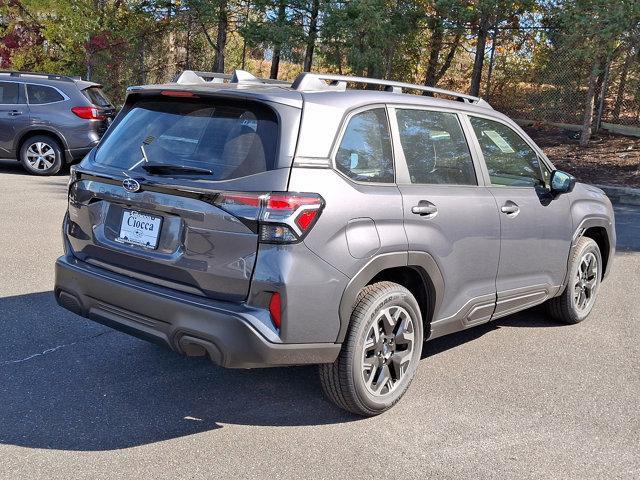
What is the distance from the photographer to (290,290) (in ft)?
11.3

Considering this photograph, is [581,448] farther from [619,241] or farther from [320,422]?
[619,241]

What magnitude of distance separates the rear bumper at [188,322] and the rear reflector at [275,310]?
Answer: 0.08 metres

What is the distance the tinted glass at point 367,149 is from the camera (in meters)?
3.82

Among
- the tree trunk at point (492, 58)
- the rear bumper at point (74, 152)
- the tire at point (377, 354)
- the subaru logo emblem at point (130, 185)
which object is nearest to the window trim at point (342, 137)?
the tire at point (377, 354)

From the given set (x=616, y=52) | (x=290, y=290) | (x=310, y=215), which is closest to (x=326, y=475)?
(x=290, y=290)

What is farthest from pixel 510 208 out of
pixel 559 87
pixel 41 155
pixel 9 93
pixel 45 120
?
pixel 559 87

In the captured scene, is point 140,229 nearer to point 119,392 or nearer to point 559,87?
point 119,392

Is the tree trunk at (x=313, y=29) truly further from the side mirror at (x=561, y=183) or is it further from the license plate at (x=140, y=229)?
the license plate at (x=140, y=229)

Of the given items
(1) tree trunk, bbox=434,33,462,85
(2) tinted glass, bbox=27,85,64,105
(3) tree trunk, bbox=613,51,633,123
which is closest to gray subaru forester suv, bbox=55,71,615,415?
(2) tinted glass, bbox=27,85,64,105

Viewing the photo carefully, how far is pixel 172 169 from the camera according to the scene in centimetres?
373

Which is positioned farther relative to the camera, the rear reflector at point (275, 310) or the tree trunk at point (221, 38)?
the tree trunk at point (221, 38)

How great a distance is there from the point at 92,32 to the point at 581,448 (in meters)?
19.7

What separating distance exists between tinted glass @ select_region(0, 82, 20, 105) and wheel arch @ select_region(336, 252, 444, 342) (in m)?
10.3

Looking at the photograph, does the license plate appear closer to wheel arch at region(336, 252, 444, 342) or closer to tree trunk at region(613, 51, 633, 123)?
wheel arch at region(336, 252, 444, 342)
